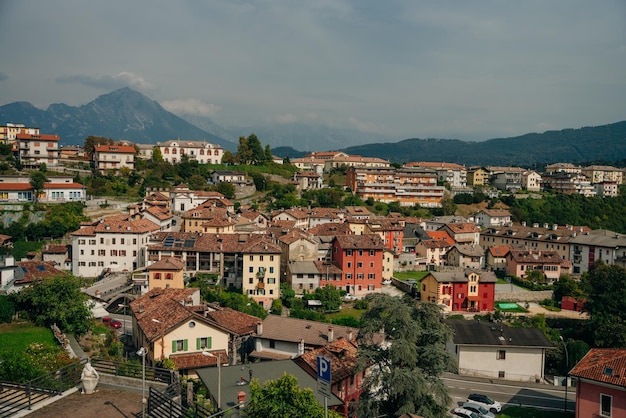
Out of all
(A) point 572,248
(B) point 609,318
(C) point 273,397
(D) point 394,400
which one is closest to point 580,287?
(B) point 609,318

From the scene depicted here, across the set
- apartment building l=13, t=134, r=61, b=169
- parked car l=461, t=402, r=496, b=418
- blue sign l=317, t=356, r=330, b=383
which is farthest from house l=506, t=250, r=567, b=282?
apartment building l=13, t=134, r=61, b=169

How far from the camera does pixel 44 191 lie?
2478 inches

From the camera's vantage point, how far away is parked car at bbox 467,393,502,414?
85.0 feet

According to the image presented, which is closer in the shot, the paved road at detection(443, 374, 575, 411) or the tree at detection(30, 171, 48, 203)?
the paved road at detection(443, 374, 575, 411)

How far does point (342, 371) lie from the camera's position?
22547 mm

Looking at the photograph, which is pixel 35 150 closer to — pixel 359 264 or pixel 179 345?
pixel 359 264

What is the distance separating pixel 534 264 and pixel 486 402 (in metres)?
37.0

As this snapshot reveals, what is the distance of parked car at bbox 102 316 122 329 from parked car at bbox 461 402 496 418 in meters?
Answer: 22.7

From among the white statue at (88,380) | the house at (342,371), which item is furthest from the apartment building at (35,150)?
the white statue at (88,380)

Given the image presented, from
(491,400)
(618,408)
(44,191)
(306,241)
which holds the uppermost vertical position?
(44,191)

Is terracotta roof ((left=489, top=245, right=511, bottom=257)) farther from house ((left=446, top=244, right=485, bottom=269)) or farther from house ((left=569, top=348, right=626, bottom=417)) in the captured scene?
house ((left=569, top=348, right=626, bottom=417))

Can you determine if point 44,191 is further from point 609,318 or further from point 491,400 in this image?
point 609,318

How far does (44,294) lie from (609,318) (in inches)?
1600

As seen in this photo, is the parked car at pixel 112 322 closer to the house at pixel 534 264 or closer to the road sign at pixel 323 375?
the road sign at pixel 323 375
